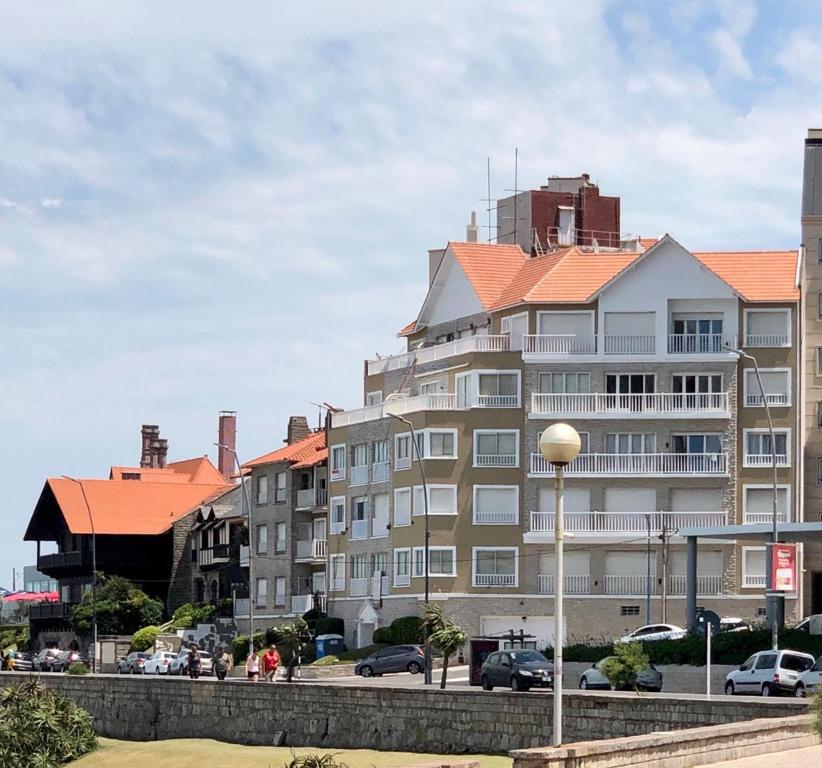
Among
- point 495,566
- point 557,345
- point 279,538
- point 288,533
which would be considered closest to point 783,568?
point 495,566

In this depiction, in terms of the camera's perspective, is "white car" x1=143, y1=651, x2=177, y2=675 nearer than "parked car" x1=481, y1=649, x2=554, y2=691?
No

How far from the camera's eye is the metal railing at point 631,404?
81188 millimetres

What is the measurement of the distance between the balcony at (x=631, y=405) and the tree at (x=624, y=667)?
31127mm

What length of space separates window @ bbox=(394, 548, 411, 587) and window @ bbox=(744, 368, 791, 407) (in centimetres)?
1585

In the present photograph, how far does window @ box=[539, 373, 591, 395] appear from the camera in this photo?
82375 millimetres

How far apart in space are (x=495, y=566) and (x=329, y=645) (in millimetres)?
8351

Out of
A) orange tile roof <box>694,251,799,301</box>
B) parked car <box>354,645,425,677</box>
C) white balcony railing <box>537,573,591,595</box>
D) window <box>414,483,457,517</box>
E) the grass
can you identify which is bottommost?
the grass

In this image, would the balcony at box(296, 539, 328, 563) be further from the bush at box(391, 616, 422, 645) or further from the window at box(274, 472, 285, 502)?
the bush at box(391, 616, 422, 645)

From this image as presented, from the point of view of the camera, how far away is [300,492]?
9669 cm

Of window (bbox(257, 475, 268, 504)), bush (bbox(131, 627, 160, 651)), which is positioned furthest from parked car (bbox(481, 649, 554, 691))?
window (bbox(257, 475, 268, 504))

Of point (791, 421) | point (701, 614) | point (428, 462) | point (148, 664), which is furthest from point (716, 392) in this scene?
point (148, 664)

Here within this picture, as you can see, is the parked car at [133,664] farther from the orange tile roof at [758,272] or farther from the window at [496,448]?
the orange tile roof at [758,272]

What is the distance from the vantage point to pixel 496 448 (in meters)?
82.8

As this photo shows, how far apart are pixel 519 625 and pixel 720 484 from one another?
403 inches
